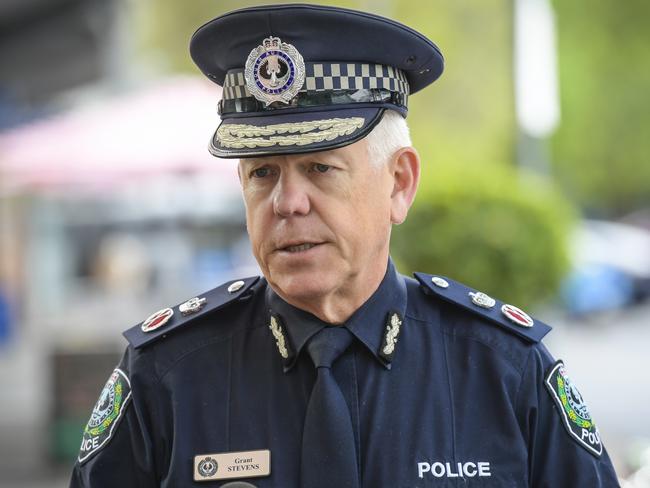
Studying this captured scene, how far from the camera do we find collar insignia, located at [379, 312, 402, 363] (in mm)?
2404

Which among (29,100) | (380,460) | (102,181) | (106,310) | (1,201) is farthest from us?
(29,100)

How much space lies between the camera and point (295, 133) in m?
2.25

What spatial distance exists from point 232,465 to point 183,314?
0.42 m

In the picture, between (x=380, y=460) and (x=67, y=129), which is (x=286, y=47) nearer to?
(x=380, y=460)

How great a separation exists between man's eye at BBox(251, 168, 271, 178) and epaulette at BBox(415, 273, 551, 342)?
0.53 meters

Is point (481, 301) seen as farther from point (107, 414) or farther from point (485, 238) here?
point (485, 238)

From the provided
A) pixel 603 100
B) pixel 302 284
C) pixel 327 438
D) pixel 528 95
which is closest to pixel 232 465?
pixel 327 438

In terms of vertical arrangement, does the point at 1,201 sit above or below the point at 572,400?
above

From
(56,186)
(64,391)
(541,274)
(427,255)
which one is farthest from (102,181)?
(541,274)

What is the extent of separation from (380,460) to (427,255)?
5644 millimetres

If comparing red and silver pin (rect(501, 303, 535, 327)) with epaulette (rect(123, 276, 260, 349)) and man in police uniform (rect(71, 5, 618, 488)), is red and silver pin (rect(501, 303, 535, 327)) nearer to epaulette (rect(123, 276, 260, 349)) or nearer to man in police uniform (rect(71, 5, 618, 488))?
man in police uniform (rect(71, 5, 618, 488))

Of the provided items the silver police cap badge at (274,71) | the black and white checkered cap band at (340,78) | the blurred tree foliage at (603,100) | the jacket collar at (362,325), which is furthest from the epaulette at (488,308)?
the blurred tree foliage at (603,100)

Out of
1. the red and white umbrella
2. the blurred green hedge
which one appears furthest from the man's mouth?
the red and white umbrella

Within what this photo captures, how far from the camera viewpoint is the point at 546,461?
236 centimetres
